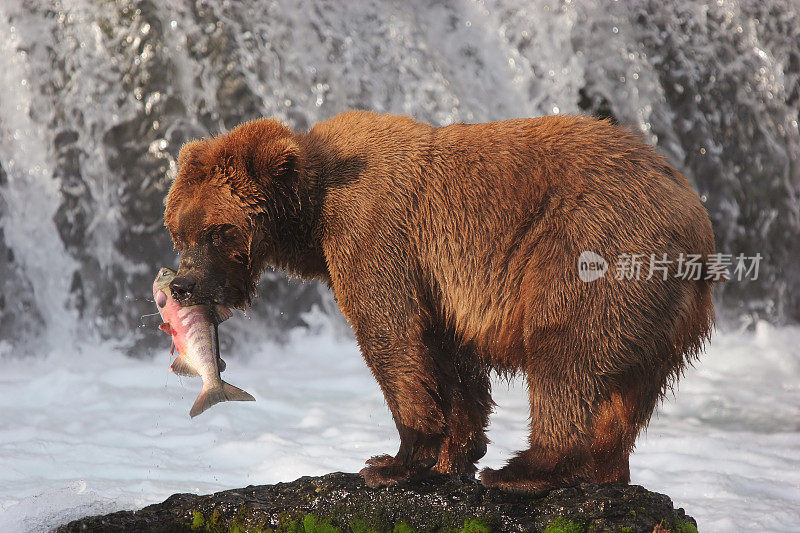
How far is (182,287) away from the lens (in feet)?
13.5

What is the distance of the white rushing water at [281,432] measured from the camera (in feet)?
22.1

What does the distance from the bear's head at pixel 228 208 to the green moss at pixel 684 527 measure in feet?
7.29

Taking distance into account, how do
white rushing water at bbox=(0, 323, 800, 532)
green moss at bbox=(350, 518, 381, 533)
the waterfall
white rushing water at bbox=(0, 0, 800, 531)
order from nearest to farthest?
green moss at bbox=(350, 518, 381, 533), white rushing water at bbox=(0, 323, 800, 532), white rushing water at bbox=(0, 0, 800, 531), the waterfall

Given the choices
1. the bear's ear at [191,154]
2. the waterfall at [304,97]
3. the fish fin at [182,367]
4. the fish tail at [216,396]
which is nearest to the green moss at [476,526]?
the fish tail at [216,396]

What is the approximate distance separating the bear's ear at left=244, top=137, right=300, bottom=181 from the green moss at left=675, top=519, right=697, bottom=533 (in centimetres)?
235

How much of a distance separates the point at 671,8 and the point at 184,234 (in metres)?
10.5

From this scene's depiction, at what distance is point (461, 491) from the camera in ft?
13.9

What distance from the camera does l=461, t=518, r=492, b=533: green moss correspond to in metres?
4.02

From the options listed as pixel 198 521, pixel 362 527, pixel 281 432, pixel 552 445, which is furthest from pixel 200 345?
pixel 281 432

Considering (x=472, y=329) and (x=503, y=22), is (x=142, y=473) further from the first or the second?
(x=503, y=22)

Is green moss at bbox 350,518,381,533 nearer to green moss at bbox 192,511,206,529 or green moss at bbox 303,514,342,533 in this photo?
green moss at bbox 303,514,342,533

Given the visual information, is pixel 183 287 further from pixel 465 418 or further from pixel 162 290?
pixel 465 418

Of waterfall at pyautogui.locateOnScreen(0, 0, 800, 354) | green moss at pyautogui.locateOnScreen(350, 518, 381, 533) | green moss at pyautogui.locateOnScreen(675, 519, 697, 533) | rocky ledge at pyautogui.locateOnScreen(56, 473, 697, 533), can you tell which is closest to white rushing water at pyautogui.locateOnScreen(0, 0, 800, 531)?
waterfall at pyautogui.locateOnScreen(0, 0, 800, 354)

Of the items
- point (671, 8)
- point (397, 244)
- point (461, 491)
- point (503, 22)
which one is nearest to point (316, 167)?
point (397, 244)
